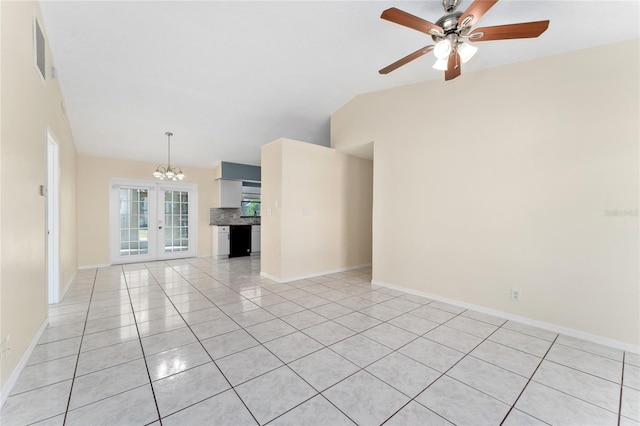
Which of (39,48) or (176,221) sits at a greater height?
(39,48)

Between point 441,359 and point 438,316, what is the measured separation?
0.97 metres

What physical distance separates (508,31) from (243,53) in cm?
260

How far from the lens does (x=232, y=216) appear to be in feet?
25.1

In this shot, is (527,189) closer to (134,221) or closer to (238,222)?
(238,222)

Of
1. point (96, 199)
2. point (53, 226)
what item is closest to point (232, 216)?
point (96, 199)

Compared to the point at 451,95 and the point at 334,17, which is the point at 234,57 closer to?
the point at 334,17

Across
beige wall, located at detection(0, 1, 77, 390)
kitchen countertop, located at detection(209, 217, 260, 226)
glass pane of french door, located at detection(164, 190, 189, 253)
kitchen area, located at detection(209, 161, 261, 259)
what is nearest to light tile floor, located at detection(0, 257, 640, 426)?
beige wall, located at detection(0, 1, 77, 390)

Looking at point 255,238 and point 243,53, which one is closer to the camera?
point 243,53

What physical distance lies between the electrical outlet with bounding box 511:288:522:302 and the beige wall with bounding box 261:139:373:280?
2.87 m

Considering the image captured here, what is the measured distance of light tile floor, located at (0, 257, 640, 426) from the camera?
5.16 feet

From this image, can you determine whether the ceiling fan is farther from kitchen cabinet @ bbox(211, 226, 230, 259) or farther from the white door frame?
kitchen cabinet @ bbox(211, 226, 230, 259)

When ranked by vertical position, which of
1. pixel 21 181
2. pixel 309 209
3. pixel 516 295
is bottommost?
pixel 516 295

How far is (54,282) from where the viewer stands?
3.40m

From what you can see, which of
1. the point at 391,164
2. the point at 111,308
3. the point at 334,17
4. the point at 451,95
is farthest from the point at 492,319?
the point at 111,308
